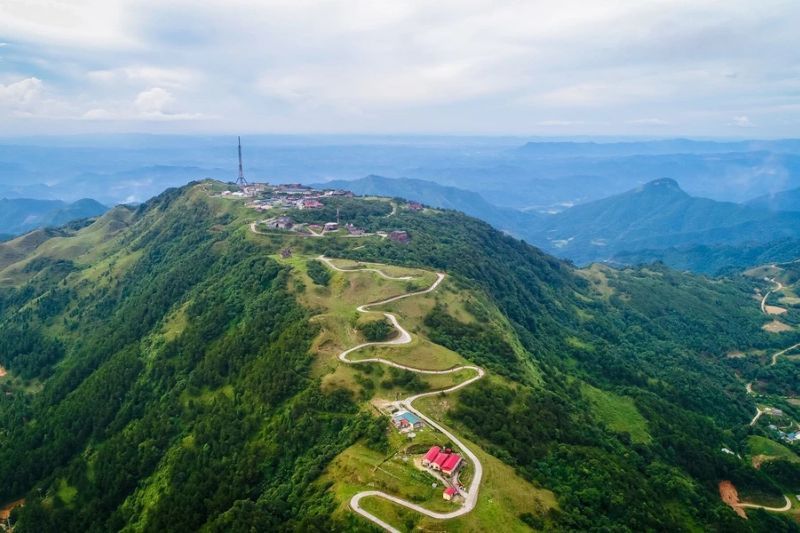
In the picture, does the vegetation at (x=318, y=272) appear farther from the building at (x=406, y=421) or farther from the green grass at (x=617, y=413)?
the green grass at (x=617, y=413)

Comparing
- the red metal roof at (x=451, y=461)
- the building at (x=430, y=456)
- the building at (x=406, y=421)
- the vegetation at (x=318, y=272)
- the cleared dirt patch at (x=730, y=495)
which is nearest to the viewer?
the red metal roof at (x=451, y=461)

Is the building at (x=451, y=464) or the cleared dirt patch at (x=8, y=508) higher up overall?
the building at (x=451, y=464)

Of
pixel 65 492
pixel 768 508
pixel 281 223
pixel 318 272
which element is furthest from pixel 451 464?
pixel 281 223

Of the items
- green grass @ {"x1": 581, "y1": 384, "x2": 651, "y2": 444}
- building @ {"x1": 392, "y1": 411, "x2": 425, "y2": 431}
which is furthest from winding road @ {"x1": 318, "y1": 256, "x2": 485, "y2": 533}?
green grass @ {"x1": 581, "y1": 384, "x2": 651, "y2": 444}

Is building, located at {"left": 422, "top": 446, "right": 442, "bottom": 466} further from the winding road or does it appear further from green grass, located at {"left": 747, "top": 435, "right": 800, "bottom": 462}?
green grass, located at {"left": 747, "top": 435, "right": 800, "bottom": 462}

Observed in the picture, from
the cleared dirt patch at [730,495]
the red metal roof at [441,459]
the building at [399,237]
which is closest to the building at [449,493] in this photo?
the red metal roof at [441,459]

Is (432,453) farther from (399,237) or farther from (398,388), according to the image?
(399,237)

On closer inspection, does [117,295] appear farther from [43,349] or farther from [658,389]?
[658,389]

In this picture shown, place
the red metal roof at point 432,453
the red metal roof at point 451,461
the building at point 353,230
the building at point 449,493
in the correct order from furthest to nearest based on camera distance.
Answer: the building at point 353,230 < the red metal roof at point 432,453 < the red metal roof at point 451,461 < the building at point 449,493
